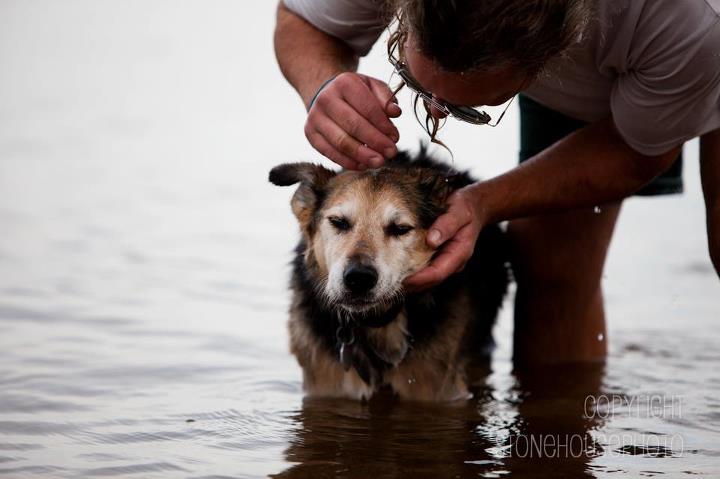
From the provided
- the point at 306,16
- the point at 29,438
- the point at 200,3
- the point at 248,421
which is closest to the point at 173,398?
the point at 248,421

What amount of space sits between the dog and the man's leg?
0.33 m

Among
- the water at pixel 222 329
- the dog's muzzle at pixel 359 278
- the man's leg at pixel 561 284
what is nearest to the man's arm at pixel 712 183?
the water at pixel 222 329

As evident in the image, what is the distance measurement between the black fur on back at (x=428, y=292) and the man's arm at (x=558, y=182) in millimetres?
347

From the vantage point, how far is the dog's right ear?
156 inches

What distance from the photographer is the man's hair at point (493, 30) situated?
2471 millimetres


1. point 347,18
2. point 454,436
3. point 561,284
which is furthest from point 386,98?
point 561,284

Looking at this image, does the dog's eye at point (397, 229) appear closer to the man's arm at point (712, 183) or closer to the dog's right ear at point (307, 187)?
the dog's right ear at point (307, 187)

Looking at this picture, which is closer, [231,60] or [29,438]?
[29,438]

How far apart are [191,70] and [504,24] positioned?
10317 mm

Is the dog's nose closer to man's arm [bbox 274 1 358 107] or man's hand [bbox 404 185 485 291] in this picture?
man's hand [bbox 404 185 485 291]

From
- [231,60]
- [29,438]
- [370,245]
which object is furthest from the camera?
[231,60]

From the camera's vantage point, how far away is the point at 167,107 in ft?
35.7

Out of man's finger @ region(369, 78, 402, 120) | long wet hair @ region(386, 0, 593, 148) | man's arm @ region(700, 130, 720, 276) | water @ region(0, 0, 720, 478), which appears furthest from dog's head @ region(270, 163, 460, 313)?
long wet hair @ region(386, 0, 593, 148)

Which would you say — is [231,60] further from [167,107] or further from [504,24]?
[504,24]
